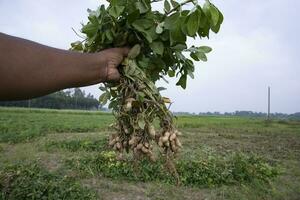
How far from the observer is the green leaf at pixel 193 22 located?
1.41 meters

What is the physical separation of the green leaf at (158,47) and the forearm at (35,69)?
352 mm

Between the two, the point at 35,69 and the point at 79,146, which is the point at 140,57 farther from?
the point at 79,146

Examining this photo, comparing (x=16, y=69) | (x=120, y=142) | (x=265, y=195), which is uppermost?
(x=16, y=69)

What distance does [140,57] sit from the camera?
1.75 m

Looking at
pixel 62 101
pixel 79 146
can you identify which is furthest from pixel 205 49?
pixel 62 101

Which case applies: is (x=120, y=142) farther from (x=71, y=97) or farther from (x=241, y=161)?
(x=71, y=97)

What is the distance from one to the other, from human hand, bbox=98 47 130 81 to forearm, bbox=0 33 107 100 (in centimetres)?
10

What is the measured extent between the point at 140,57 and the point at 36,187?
13.6 ft

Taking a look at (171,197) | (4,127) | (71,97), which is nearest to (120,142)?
(171,197)

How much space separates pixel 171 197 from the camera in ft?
20.3

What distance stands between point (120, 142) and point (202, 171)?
20.3 feet

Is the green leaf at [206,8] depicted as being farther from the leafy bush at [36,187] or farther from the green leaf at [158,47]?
the leafy bush at [36,187]

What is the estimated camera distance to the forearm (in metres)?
1.09

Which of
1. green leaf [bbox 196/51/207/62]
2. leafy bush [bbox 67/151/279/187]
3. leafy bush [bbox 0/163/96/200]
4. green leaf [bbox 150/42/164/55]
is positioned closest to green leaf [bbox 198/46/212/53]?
green leaf [bbox 196/51/207/62]
